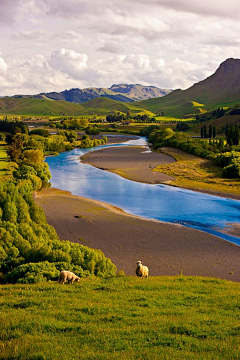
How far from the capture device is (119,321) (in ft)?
49.2

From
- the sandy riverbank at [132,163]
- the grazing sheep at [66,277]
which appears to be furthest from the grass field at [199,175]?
the grazing sheep at [66,277]

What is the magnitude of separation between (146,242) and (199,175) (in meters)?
52.2

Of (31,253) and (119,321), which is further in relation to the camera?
(31,253)

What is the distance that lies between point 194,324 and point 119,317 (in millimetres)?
3126

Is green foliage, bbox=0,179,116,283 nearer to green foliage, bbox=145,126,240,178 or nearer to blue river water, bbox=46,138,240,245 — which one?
blue river water, bbox=46,138,240,245

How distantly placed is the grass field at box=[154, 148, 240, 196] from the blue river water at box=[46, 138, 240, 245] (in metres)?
5.26

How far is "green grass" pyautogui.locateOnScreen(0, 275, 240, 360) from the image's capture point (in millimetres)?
12000

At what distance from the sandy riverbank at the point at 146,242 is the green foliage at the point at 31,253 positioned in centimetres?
508

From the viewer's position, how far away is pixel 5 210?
96.4 feet

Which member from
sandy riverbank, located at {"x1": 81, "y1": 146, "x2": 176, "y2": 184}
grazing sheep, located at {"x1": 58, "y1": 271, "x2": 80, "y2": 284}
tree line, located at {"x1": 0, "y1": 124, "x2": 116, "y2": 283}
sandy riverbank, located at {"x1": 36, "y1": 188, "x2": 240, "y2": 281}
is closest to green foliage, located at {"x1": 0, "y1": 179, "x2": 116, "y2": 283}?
tree line, located at {"x1": 0, "y1": 124, "x2": 116, "y2": 283}

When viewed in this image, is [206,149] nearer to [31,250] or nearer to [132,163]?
[132,163]

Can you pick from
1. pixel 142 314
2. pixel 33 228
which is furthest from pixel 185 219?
pixel 142 314

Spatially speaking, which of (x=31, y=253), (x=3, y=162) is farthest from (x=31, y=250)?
(x=3, y=162)

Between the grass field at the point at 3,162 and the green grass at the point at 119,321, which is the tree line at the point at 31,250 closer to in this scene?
the green grass at the point at 119,321
